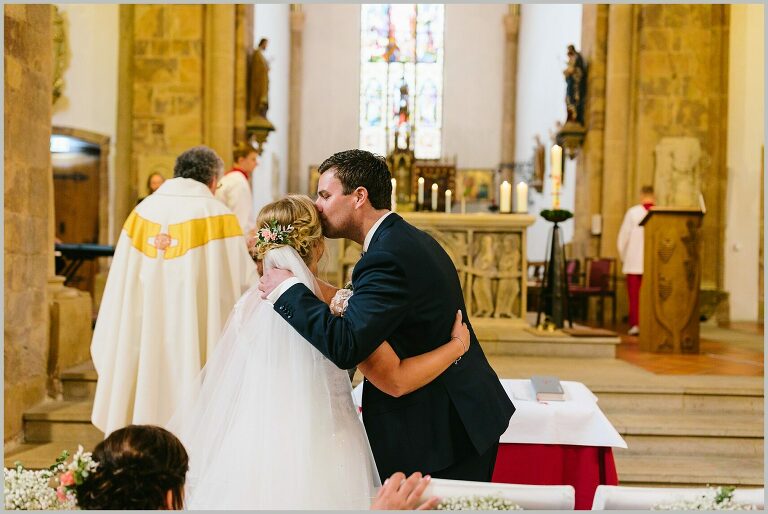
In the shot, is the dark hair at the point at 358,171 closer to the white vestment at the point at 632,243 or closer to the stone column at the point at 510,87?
the white vestment at the point at 632,243

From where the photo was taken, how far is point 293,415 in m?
2.43

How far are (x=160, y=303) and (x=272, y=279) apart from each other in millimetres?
2544

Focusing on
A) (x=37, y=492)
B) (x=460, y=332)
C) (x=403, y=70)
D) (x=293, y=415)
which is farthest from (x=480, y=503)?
(x=403, y=70)

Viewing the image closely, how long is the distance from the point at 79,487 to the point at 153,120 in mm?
10283

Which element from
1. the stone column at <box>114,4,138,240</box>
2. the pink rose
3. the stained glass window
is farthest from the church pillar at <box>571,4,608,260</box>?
the pink rose

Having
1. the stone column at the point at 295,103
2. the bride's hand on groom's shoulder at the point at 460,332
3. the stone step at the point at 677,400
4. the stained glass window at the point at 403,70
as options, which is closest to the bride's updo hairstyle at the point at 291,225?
the bride's hand on groom's shoulder at the point at 460,332

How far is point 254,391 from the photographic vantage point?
250 cm

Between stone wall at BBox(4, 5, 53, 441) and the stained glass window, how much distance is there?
53.8ft

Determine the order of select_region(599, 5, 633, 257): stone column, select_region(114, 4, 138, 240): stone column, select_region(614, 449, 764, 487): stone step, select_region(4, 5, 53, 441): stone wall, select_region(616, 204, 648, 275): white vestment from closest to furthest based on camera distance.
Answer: select_region(614, 449, 764, 487): stone step
select_region(4, 5, 53, 441): stone wall
select_region(616, 204, 648, 275): white vestment
select_region(114, 4, 138, 240): stone column
select_region(599, 5, 633, 257): stone column

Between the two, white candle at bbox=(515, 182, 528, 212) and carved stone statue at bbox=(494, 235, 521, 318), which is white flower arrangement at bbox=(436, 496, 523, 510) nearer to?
white candle at bbox=(515, 182, 528, 212)

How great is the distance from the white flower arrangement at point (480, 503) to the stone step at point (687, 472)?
338 centimetres

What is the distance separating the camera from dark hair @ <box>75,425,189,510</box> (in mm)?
1629

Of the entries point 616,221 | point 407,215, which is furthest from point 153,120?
point 616,221

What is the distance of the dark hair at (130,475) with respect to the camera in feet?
5.34
